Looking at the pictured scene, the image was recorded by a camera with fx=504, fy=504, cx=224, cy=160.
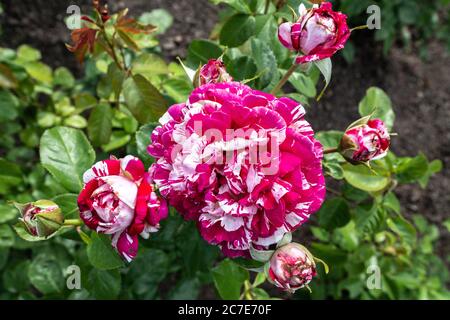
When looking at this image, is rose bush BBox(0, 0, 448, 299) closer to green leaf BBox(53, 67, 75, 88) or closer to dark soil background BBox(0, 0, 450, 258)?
green leaf BBox(53, 67, 75, 88)

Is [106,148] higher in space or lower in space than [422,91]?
higher

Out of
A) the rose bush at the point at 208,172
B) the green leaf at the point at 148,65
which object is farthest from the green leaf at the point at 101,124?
the green leaf at the point at 148,65

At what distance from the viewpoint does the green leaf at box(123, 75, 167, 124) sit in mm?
1013

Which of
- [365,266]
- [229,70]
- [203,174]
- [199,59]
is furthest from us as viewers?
[365,266]

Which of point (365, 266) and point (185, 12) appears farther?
point (185, 12)

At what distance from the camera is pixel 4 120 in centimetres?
141

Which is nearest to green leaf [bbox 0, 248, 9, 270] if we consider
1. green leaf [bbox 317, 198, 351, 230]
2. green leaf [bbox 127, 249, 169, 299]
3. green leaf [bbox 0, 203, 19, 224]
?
green leaf [bbox 0, 203, 19, 224]

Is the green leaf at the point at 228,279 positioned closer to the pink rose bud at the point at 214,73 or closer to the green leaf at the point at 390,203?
the green leaf at the point at 390,203

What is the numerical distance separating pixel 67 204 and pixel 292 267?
410 mm

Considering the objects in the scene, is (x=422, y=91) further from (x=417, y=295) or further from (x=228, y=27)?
(x=228, y=27)

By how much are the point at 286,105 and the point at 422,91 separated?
176cm

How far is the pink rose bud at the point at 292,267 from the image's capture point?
69cm

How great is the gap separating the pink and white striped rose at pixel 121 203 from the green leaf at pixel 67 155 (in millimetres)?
236
